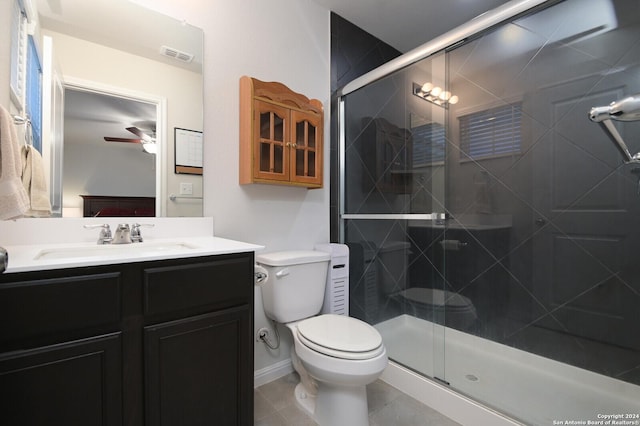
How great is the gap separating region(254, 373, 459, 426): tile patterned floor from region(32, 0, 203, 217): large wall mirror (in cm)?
108

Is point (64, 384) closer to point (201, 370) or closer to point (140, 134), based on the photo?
point (201, 370)

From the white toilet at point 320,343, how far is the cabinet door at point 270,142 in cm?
48

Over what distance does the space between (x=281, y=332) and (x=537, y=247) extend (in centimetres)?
160

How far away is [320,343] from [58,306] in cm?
92

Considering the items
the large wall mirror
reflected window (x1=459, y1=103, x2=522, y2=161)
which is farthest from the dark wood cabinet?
reflected window (x1=459, y1=103, x2=522, y2=161)

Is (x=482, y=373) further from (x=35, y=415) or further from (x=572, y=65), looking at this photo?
(x=35, y=415)

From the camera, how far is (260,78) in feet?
5.91

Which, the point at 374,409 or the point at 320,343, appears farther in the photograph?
the point at 374,409

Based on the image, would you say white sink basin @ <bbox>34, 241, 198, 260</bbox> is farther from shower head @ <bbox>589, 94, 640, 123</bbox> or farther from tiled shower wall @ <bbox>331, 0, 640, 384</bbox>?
tiled shower wall @ <bbox>331, 0, 640, 384</bbox>

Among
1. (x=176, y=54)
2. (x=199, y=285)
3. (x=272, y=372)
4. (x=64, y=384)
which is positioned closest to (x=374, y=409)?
(x=272, y=372)

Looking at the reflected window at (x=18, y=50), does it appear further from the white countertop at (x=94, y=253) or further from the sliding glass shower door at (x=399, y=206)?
the sliding glass shower door at (x=399, y=206)

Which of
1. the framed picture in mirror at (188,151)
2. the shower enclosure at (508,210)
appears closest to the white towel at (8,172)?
the framed picture in mirror at (188,151)

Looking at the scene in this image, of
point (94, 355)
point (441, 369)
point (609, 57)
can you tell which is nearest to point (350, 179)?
point (441, 369)

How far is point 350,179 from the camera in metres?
2.26
